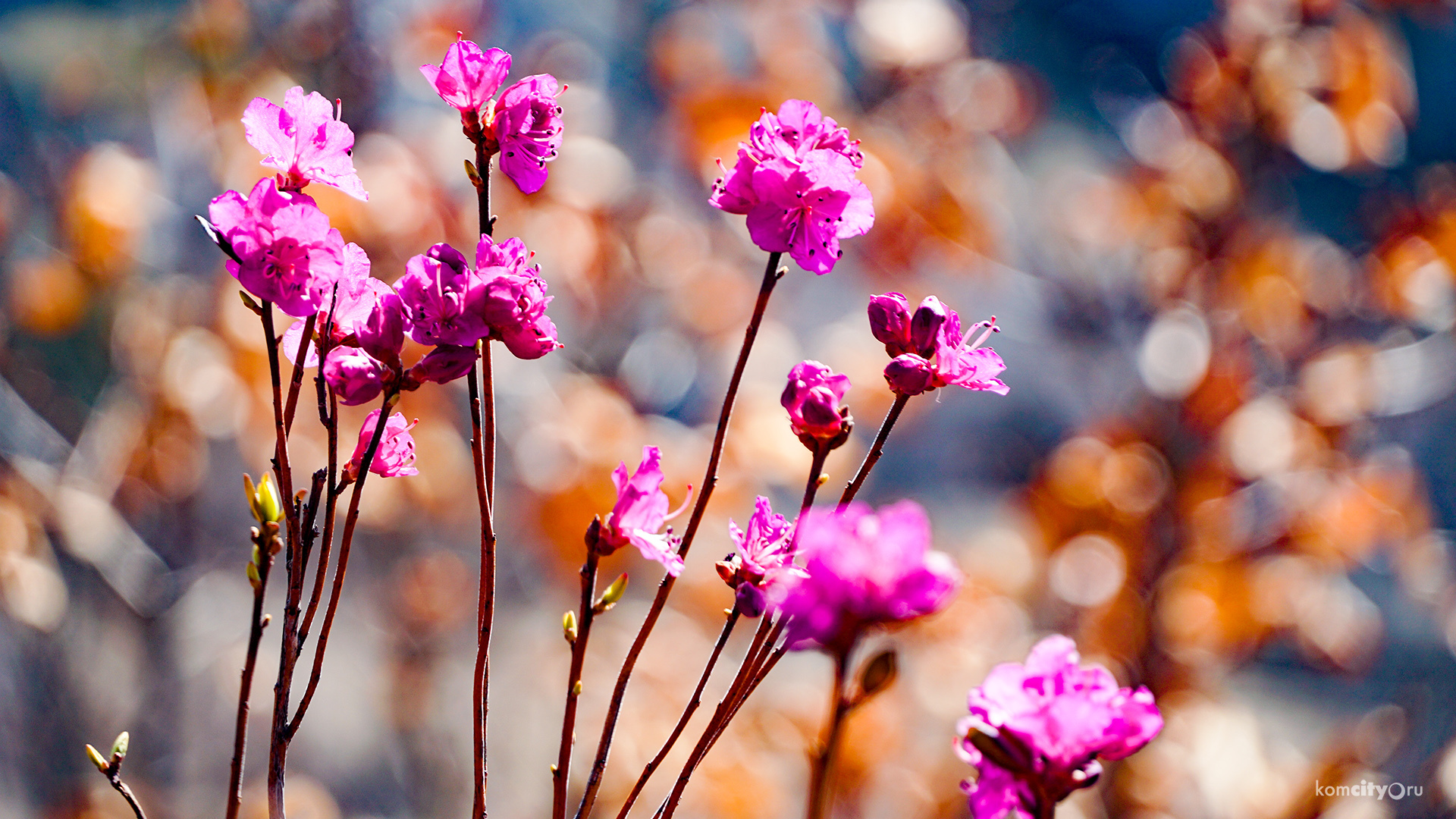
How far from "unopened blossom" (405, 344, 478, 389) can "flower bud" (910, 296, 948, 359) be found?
6.8 inches

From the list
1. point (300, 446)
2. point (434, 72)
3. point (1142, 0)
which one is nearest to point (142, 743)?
point (300, 446)

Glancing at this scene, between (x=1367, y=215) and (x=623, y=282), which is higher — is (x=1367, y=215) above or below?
above

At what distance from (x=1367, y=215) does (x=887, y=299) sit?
1.46 m

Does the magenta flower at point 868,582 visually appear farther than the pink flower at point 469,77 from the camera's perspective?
No

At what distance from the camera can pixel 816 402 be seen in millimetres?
319

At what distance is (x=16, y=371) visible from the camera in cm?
123

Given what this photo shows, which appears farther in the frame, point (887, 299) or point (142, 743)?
point (142, 743)

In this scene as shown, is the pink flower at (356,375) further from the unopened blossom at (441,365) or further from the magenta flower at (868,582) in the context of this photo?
the magenta flower at (868,582)

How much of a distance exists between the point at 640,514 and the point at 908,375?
4.7 inches

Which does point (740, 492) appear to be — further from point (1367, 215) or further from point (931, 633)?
point (1367, 215)

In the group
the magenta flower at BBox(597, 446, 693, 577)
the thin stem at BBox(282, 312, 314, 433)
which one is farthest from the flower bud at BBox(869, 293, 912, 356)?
the thin stem at BBox(282, 312, 314, 433)

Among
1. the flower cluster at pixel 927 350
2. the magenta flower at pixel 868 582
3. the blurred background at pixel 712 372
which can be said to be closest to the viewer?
the magenta flower at pixel 868 582

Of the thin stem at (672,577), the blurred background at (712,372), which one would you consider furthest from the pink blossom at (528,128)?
the blurred background at (712,372)

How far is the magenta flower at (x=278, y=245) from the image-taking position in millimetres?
269
